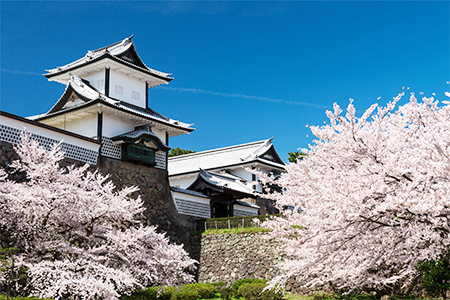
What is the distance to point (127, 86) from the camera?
21.3 meters

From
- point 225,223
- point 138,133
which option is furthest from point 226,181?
point 138,133

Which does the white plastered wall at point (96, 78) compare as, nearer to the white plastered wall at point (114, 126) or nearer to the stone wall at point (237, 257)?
the white plastered wall at point (114, 126)

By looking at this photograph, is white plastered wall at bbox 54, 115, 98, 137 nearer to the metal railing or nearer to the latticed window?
the latticed window

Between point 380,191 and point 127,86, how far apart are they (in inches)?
696

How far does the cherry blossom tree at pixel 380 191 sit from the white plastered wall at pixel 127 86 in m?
14.5

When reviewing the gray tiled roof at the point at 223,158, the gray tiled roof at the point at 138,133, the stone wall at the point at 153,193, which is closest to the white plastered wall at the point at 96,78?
the gray tiled roof at the point at 138,133

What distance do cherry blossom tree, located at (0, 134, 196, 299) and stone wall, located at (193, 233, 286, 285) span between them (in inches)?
353

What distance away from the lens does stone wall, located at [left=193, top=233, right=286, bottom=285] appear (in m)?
19.0

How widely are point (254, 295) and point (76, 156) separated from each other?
904cm

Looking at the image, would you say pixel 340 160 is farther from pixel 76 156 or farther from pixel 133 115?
pixel 133 115

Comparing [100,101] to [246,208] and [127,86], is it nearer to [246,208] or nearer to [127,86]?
[127,86]

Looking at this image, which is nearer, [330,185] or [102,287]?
[330,185]

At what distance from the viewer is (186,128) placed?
21594 millimetres

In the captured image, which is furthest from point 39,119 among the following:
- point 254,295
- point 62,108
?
point 254,295
